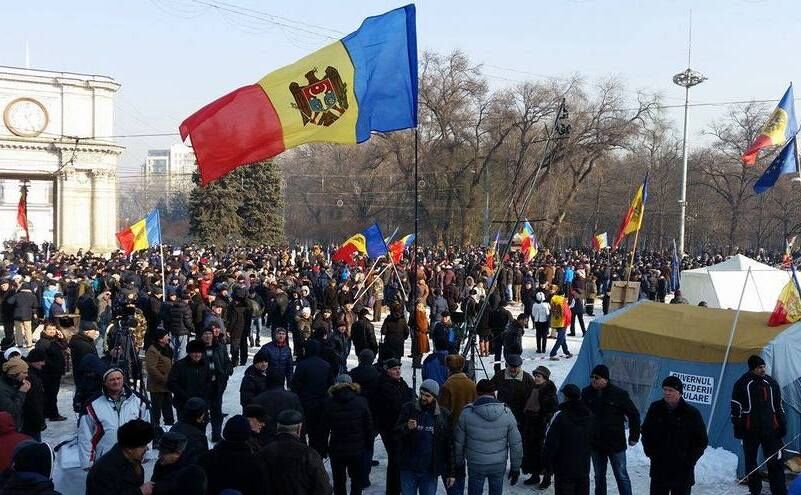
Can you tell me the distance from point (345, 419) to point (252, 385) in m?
1.50

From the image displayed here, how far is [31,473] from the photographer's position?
4336 mm

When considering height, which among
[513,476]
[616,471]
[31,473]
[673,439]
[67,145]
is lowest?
[513,476]

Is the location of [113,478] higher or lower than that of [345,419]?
higher

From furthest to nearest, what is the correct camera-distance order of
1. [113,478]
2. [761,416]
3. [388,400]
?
[388,400]
[761,416]
[113,478]

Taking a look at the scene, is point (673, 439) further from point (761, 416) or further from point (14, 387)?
point (14, 387)

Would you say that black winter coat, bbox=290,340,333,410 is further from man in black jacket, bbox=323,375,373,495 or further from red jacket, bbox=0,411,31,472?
red jacket, bbox=0,411,31,472

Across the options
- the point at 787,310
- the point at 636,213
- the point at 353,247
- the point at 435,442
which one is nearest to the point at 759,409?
the point at 787,310

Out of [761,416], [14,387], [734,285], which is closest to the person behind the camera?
[14,387]

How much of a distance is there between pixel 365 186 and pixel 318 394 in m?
61.3

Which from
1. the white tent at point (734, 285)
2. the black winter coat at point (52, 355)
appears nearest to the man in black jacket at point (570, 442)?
the black winter coat at point (52, 355)

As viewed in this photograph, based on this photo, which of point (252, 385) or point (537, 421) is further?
point (537, 421)

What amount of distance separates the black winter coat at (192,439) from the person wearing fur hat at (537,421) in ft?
12.8

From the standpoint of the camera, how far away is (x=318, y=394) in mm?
8469

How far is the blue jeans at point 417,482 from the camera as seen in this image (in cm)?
710
